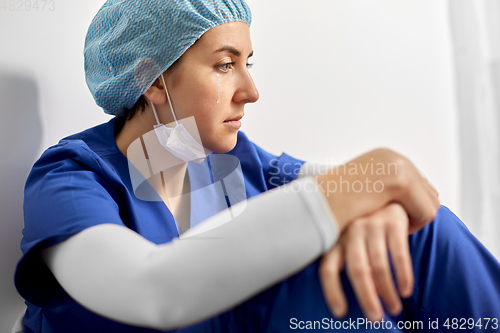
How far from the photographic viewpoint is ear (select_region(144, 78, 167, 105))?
0.83m

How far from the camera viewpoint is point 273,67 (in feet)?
4.48

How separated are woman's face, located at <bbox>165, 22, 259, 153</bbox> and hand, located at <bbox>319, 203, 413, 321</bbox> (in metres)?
0.45

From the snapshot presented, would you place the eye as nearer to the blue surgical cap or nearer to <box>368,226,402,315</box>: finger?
the blue surgical cap

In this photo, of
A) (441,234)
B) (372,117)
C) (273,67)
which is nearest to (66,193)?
(441,234)

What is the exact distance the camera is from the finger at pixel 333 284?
17.1 inches

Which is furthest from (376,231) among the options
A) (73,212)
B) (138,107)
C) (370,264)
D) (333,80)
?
(333,80)

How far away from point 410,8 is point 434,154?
0.59 m

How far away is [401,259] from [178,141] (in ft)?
1.76

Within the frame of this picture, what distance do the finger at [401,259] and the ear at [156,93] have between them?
0.56 m

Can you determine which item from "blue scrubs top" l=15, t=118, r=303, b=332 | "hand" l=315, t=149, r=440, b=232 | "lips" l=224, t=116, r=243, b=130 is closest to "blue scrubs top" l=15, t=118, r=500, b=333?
"blue scrubs top" l=15, t=118, r=303, b=332

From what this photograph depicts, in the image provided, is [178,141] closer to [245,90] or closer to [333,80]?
[245,90]

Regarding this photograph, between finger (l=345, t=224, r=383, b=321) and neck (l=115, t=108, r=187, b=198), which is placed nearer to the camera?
finger (l=345, t=224, r=383, b=321)

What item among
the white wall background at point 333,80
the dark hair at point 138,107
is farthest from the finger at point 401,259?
→ the white wall background at point 333,80

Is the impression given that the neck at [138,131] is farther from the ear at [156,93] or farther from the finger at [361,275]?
the finger at [361,275]
